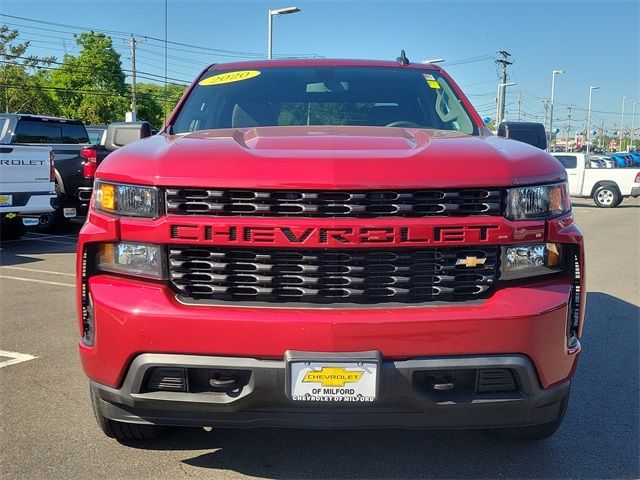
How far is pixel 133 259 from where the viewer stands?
8.25ft

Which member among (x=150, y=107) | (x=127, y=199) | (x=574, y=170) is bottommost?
(x=574, y=170)

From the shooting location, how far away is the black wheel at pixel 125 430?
2.92 metres

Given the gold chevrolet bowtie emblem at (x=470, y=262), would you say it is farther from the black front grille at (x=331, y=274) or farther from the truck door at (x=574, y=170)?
the truck door at (x=574, y=170)

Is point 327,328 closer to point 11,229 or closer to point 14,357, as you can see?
point 14,357

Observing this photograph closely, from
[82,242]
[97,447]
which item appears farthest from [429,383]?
[97,447]

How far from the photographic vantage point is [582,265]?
8.52 ft

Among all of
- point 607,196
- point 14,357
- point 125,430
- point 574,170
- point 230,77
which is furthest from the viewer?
point 574,170

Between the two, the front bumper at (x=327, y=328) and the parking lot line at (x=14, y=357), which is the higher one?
the front bumper at (x=327, y=328)

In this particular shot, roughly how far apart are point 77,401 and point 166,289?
167 cm

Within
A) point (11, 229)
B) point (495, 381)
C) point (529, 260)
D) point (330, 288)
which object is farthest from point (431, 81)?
point (11, 229)

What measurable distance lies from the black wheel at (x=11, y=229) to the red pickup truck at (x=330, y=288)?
8.96 meters

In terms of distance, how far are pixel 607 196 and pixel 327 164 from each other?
23996 mm

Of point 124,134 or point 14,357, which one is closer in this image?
point 124,134

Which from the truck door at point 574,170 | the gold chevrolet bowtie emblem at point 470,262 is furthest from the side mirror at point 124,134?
the truck door at point 574,170
